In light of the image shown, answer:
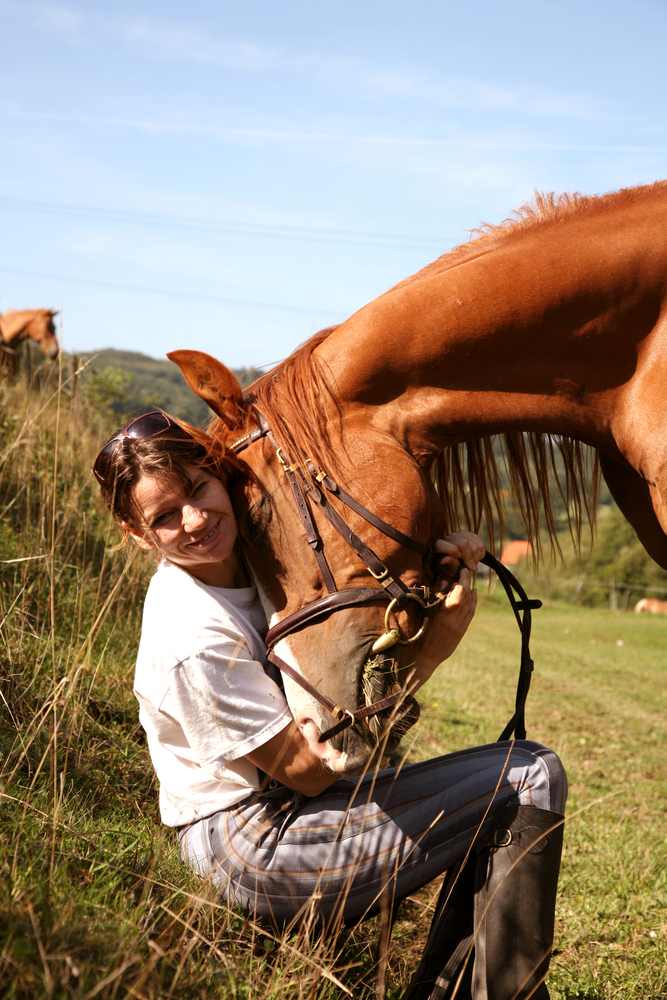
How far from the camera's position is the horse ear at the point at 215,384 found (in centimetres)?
199

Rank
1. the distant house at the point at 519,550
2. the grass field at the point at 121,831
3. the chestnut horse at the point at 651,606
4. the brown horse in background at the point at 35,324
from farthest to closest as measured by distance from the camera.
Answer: the chestnut horse at the point at 651,606 → the brown horse in background at the point at 35,324 → the distant house at the point at 519,550 → the grass field at the point at 121,831

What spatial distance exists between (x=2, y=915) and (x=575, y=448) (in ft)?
6.95

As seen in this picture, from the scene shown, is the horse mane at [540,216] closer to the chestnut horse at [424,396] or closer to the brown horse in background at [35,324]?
the chestnut horse at [424,396]

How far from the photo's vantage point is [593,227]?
2.18 m

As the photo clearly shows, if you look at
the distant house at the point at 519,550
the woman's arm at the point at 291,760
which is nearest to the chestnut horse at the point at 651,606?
the distant house at the point at 519,550

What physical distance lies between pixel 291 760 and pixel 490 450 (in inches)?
47.8

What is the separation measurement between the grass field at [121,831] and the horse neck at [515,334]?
127cm

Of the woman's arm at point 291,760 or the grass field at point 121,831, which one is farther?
the woman's arm at point 291,760

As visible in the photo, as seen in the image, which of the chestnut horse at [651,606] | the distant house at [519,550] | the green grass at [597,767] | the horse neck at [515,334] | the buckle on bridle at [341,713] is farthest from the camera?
the chestnut horse at [651,606]

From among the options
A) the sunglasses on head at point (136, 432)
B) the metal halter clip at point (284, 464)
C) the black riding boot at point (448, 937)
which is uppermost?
the sunglasses on head at point (136, 432)

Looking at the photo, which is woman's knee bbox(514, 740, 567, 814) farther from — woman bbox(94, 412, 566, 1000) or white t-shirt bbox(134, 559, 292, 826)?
white t-shirt bbox(134, 559, 292, 826)

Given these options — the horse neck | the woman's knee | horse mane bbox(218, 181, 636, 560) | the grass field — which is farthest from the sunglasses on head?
the woman's knee

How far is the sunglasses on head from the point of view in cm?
198

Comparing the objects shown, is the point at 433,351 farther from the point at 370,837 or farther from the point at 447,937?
the point at 447,937
